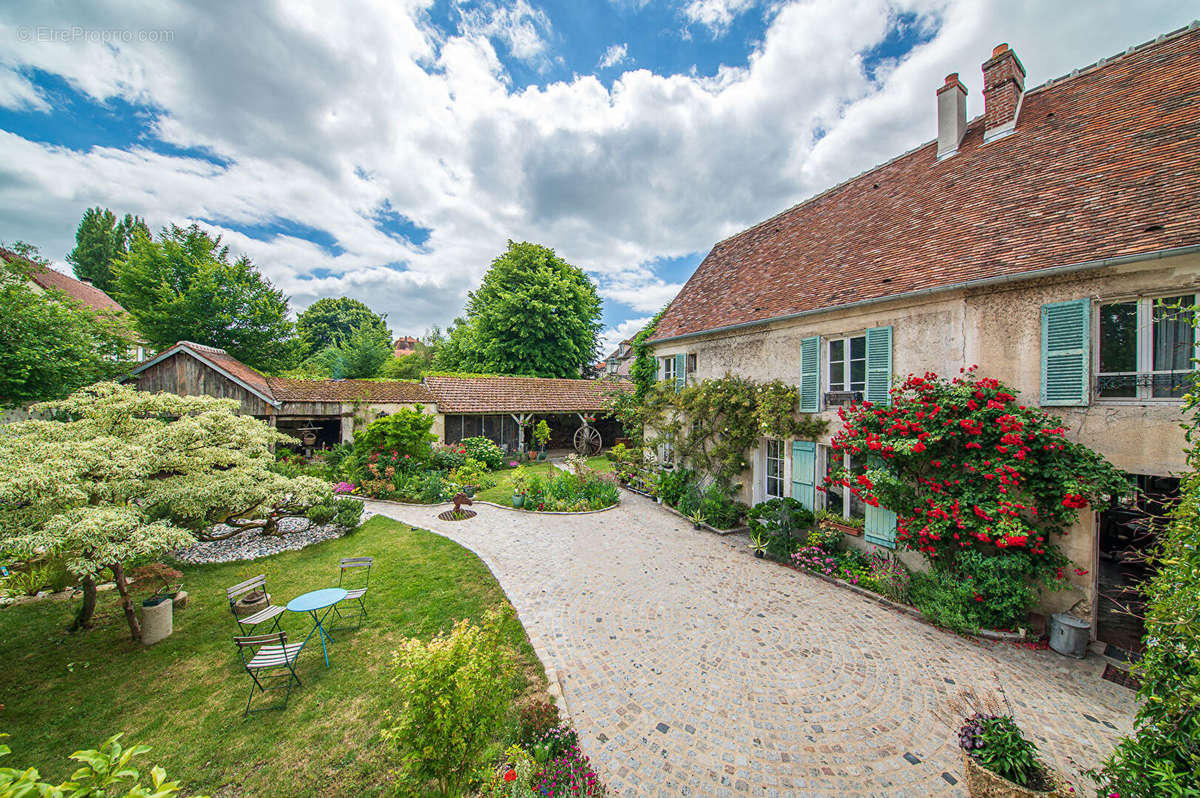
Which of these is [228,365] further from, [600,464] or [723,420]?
[723,420]

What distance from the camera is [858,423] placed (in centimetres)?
801

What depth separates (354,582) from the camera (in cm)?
842

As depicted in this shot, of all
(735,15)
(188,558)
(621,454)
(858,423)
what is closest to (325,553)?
(188,558)

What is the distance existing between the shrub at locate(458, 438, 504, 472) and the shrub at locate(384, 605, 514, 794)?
49.7ft

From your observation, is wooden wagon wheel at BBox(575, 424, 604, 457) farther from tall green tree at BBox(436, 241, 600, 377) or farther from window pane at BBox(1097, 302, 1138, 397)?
window pane at BBox(1097, 302, 1138, 397)

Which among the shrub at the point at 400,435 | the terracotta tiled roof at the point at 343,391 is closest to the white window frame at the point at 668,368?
the shrub at the point at 400,435

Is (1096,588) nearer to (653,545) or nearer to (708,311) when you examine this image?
(653,545)

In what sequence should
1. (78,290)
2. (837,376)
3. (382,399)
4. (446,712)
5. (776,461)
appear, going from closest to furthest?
1. (446,712)
2. (837,376)
3. (776,461)
4. (382,399)
5. (78,290)

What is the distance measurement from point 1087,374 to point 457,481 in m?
15.3

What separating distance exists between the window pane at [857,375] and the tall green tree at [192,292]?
2685 cm

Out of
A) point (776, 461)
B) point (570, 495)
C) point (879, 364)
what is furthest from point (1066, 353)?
point (570, 495)

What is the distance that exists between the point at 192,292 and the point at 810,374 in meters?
27.0

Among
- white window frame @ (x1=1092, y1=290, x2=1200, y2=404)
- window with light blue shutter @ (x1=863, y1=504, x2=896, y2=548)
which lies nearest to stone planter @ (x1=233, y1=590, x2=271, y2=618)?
window with light blue shutter @ (x1=863, y1=504, x2=896, y2=548)

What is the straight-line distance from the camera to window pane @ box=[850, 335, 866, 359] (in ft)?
30.2
